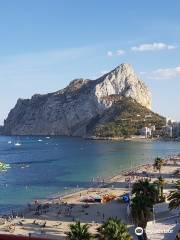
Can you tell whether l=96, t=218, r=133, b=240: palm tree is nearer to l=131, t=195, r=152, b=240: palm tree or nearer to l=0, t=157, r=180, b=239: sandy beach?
l=131, t=195, r=152, b=240: palm tree

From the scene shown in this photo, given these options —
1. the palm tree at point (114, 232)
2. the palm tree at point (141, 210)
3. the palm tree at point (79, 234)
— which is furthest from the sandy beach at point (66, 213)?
the palm tree at point (114, 232)

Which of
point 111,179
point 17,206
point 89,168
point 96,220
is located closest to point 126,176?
point 111,179

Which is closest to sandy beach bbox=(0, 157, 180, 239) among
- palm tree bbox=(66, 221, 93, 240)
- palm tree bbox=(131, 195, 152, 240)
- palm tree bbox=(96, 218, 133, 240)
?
palm tree bbox=(131, 195, 152, 240)

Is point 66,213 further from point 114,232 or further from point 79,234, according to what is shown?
point 114,232

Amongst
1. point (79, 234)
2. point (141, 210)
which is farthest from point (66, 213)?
point (79, 234)

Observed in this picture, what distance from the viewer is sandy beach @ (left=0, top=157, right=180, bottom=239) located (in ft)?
218

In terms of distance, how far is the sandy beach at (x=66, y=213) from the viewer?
66.6 metres

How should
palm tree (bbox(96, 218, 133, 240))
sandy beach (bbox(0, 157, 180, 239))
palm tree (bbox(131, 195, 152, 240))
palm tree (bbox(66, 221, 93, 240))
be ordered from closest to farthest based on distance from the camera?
palm tree (bbox(96, 218, 133, 240)) < palm tree (bbox(66, 221, 93, 240)) < palm tree (bbox(131, 195, 152, 240)) < sandy beach (bbox(0, 157, 180, 239))

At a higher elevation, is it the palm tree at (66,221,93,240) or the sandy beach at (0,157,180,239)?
the palm tree at (66,221,93,240)

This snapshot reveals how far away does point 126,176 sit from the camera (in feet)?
404

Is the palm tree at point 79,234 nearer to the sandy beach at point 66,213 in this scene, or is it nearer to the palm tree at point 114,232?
the palm tree at point 114,232

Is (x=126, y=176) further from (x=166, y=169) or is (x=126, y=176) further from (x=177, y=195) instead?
(x=177, y=195)

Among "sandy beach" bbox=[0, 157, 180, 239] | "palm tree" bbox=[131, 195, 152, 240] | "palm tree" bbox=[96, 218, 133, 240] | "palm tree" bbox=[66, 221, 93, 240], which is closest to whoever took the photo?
"palm tree" bbox=[96, 218, 133, 240]

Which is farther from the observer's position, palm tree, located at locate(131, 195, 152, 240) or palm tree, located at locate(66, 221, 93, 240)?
palm tree, located at locate(131, 195, 152, 240)
